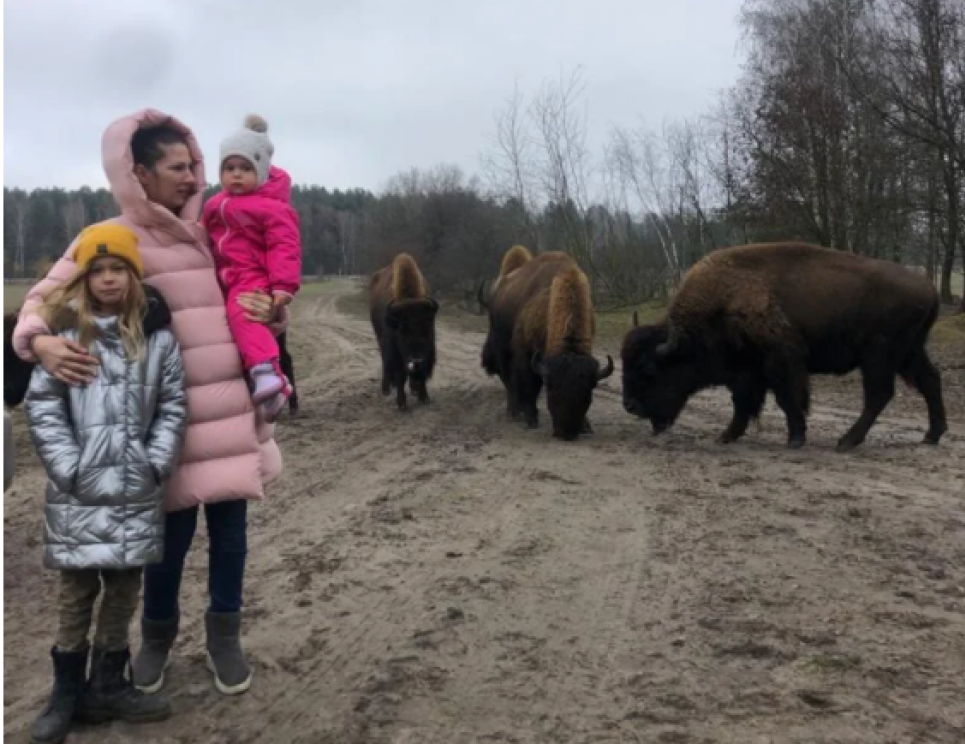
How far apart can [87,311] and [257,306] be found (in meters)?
0.61

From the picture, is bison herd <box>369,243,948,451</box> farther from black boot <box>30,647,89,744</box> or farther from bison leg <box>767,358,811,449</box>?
black boot <box>30,647,89,744</box>

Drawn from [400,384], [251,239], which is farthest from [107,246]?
[400,384]

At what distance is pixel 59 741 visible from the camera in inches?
127

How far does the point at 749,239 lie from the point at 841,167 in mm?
5690

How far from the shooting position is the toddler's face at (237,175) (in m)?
3.62

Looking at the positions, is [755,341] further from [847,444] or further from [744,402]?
[847,444]

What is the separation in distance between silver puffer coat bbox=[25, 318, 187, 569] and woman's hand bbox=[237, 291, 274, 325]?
0.36m

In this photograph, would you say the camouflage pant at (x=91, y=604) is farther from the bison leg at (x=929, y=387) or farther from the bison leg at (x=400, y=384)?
the bison leg at (x=400, y=384)

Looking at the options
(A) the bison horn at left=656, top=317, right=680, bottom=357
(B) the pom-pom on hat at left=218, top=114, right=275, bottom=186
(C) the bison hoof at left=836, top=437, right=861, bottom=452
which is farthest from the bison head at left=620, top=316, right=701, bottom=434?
(B) the pom-pom on hat at left=218, top=114, right=275, bottom=186

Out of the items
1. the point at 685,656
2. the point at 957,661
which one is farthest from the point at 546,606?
the point at 957,661

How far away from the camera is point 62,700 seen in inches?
130

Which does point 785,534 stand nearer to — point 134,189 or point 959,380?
point 134,189

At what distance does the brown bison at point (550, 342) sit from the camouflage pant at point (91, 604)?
6376 mm

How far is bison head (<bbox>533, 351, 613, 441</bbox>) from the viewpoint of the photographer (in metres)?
9.34
